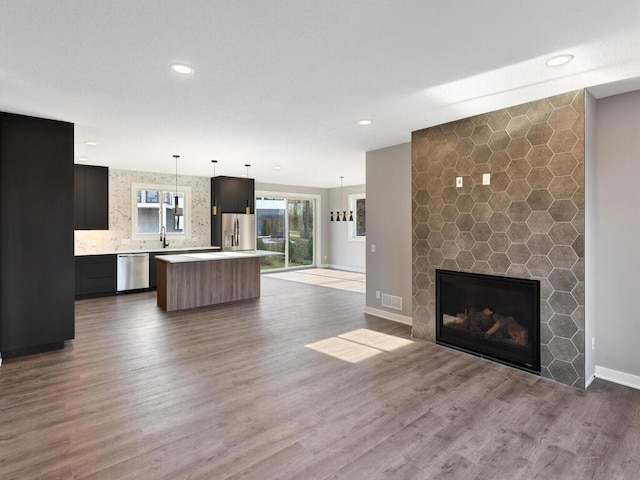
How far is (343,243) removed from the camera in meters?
11.4

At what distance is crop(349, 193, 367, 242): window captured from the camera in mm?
10844

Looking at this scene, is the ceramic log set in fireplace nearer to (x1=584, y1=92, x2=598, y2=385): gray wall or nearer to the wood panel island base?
(x1=584, y1=92, x2=598, y2=385): gray wall

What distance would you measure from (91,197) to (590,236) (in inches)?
325

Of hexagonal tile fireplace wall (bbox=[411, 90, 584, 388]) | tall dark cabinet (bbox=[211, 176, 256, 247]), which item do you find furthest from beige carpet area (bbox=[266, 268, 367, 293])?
hexagonal tile fireplace wall (bbox=[411, 90, 584, 388])

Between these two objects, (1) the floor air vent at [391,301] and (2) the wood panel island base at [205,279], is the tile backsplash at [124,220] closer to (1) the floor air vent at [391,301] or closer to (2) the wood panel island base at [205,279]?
(2) the wood panel island base at [205,279]

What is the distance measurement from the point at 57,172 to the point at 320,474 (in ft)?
13.6

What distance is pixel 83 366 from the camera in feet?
11.8

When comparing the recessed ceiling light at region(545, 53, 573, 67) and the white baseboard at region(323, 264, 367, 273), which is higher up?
the recessed ceiling light at region(545, 53, 573, 67)

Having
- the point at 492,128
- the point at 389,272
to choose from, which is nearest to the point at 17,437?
the point at 389,272

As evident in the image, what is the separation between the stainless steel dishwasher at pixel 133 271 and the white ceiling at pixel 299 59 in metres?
3.70

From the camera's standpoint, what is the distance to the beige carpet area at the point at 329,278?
828 centimetres

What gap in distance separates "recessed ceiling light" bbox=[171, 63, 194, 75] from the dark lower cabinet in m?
5.67

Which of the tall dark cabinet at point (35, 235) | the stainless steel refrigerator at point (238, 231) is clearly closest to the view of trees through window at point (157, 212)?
the stainless steel refrigerator at point (238, 231)

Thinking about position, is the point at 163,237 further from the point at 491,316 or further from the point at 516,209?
the point at 516,209
